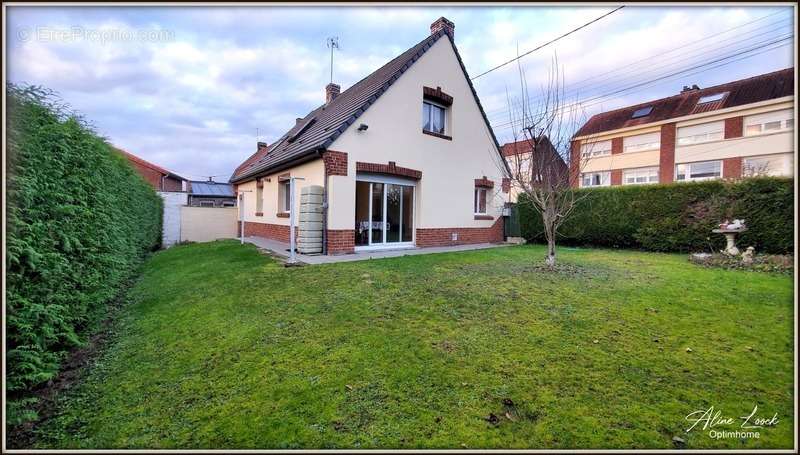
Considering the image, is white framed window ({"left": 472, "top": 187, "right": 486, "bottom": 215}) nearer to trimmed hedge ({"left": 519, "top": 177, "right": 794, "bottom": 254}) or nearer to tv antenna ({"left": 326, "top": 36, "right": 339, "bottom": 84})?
trimmed hedge ({"left": 519, "top": 177, "right": 794, "bottom": 254})

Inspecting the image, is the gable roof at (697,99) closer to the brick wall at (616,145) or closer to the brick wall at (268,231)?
the brick wall at (616,145)

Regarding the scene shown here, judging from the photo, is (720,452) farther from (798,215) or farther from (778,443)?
(798,215)

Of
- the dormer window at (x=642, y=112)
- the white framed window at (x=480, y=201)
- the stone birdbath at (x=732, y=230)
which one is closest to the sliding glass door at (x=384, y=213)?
the white framed window at (x=480, y=201)

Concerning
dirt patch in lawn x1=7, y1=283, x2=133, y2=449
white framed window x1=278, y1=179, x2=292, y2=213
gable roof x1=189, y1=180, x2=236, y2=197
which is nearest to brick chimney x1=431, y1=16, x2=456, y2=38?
white framed window x1=278, y1=179, x2=292, y2=213

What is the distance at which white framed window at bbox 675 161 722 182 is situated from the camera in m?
21.7

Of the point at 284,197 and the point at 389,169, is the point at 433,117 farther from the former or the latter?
the point at 284,197

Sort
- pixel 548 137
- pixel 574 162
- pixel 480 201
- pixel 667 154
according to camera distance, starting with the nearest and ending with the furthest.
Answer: pixel 548 137 < pixel 574 162 < pixel 480 201 < pixel 667 154

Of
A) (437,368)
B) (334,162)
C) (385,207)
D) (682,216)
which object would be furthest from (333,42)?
(437,368)

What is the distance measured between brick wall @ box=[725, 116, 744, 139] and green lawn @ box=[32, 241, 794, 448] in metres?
21.4

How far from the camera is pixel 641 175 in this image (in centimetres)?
2533

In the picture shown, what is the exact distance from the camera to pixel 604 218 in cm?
1217

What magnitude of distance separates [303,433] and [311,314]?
7.82 ft

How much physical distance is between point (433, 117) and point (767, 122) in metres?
21.4

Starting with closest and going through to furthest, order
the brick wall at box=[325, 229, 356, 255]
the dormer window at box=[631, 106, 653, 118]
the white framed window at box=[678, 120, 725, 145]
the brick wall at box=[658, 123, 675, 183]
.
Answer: the brick wall at box=[325, 229, 356, 255]
the white framed window at box=[678, 120, 725, 145]
the brick wall at box=[658, 123, 675, 183]
the dormer window at box=[631, 106, 653, 118]
